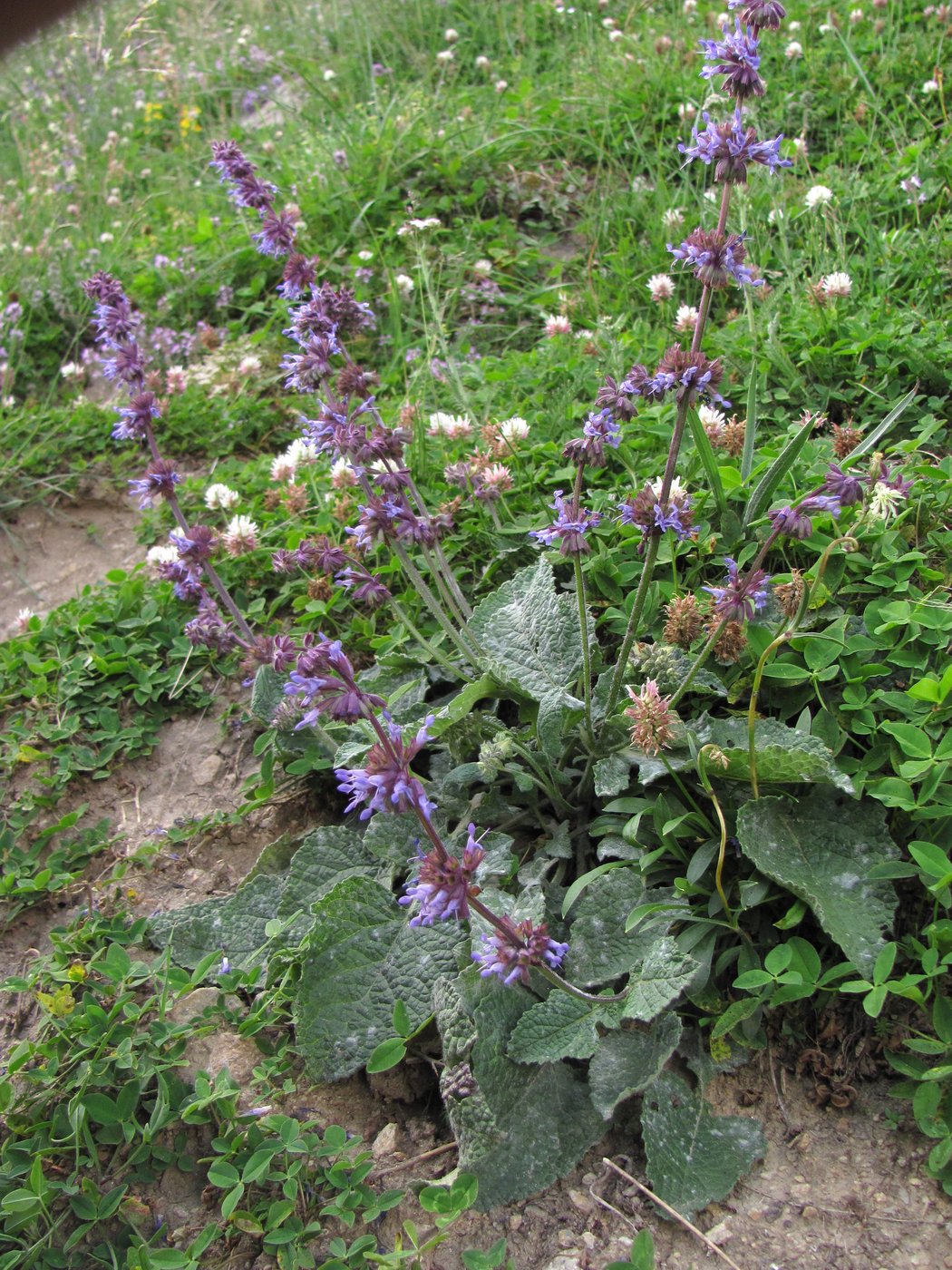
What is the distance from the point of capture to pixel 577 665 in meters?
2.31

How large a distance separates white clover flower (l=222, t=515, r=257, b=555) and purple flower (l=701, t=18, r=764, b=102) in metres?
1.89

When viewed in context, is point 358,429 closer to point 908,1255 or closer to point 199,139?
point 908,1255

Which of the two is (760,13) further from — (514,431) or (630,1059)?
(630,1059)

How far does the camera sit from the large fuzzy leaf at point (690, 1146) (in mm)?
1743

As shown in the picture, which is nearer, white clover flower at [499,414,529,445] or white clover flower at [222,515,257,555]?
white clover flower at [499,414,529,445]

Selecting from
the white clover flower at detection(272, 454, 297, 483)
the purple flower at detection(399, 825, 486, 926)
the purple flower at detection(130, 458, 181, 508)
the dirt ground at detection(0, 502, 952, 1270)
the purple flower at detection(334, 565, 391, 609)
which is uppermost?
the purple flower at detection(130, 458, 181, 508)

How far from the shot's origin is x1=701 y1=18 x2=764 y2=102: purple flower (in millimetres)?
1803

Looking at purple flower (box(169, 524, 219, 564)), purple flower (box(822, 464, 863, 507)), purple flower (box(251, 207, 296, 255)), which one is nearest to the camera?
purple flower (box(822, 464, 863, 507))

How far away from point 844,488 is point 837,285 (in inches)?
54.1

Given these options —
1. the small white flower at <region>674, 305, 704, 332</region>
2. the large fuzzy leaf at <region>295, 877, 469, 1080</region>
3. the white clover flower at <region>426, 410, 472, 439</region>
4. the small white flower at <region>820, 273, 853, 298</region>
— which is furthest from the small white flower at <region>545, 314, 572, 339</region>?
the large fuzzy leaf at <region>295, 877, 469, 1080</region>

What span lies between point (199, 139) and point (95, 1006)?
5.86 metres

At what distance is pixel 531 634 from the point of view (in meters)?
2.40

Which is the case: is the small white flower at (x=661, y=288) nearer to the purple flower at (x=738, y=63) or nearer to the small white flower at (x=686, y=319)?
the small white flower at (x=686, y=319)

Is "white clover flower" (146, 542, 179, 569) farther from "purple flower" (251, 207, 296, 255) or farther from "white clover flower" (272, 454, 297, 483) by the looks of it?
"purple flower" (251, 207, 296, 255)
